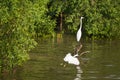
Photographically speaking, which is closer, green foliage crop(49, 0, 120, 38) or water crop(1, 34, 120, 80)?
water crop(1, 34, 120, 80)

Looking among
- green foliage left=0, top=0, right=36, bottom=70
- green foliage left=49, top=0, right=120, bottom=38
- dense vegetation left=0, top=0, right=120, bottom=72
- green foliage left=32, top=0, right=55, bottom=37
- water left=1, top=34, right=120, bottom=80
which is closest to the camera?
green foliage left=0, top=0, right=36, bottom=70

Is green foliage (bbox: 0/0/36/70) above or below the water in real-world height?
above

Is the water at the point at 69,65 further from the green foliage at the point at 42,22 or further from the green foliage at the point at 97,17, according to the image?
the green foliage at the point at 97,17

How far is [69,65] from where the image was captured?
19094 mm

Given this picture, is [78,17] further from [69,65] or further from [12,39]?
[12,39]

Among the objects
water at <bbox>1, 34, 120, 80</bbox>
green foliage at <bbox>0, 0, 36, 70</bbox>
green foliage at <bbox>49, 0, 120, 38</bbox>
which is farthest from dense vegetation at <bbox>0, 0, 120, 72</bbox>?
green foliage at <bbox>0, 0, 36, 70</bbox>

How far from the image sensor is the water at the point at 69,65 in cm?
1661

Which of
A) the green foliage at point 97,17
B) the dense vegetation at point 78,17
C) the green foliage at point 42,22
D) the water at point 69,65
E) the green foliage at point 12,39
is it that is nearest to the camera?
the green foliage at point 12,39

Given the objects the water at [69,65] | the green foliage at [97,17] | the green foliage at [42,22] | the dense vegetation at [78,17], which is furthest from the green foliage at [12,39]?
the green foliage at [97,17]

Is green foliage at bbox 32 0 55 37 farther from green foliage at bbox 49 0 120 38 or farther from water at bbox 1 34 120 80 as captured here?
water at bbox 1 34 120 80

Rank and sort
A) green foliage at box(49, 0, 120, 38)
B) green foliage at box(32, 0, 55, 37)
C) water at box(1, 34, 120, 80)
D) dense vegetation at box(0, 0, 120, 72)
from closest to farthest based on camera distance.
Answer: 1. water at box(1, 34, 120, 80)
2. green foliage at box(32, 0, 55, 37)
3. dense vegetation at box(0, 0, 120, 72)
4. green foliage at box(49, 0, 120, 38)

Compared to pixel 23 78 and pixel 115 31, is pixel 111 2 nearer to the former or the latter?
pixel 115 31

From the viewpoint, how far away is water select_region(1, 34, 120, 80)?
16.6 meters

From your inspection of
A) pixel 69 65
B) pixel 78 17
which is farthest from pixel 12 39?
pixel 78 17
